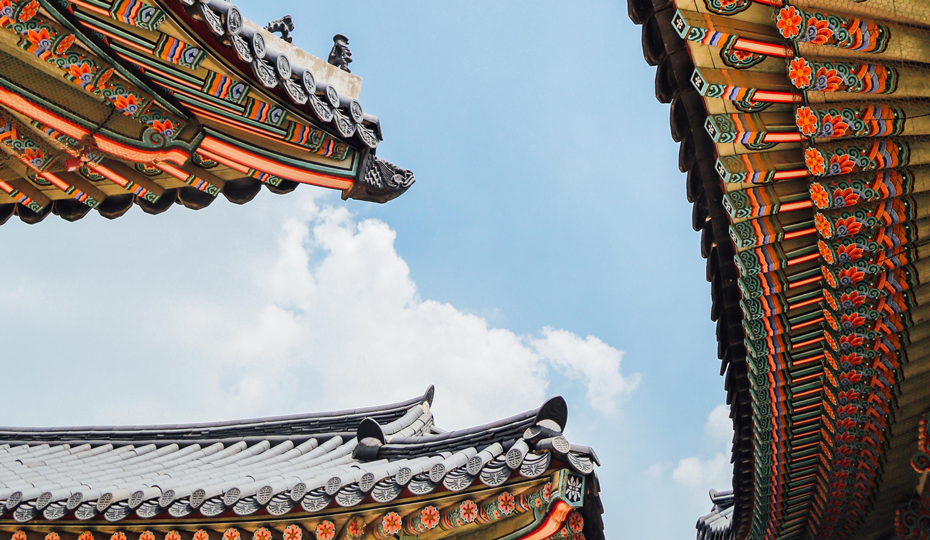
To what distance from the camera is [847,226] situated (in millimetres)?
6129

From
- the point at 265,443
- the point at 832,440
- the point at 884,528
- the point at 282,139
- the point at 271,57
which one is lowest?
the point at 265,443

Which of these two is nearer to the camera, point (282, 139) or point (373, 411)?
point (282, 139)

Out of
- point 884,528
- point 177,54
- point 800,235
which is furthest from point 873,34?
point 884,528

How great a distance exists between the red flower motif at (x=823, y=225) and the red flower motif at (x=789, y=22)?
1.82 m

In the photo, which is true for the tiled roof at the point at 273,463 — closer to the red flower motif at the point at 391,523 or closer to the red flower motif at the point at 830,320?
the red flower motif at the point at 391,523

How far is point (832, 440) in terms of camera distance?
8.51 metres

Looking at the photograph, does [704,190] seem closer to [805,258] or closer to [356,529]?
[805,258]

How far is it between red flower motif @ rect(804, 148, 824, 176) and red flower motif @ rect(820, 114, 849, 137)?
177 mm

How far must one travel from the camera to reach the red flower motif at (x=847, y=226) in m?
6.09

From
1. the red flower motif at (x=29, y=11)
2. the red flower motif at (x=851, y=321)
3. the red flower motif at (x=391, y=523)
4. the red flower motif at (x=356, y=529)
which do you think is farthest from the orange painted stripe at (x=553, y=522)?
the red flower motif at (x=29, y=11)

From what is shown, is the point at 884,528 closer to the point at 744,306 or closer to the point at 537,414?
A: the point at 744,306

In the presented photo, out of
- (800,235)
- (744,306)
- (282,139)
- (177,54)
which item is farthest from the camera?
(744,306)

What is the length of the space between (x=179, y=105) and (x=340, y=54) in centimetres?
132

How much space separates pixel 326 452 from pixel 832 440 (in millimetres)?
5304
